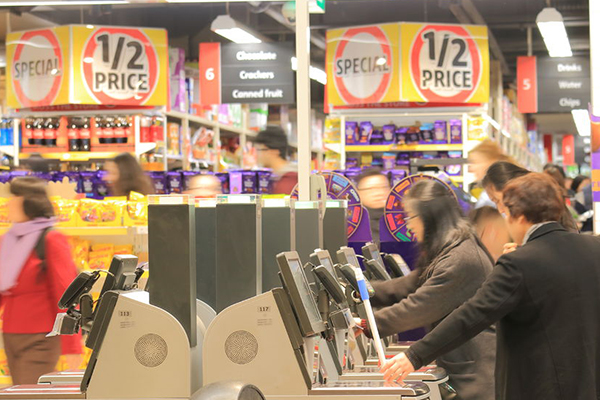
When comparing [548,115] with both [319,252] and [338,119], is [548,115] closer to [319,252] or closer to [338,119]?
[338,119]

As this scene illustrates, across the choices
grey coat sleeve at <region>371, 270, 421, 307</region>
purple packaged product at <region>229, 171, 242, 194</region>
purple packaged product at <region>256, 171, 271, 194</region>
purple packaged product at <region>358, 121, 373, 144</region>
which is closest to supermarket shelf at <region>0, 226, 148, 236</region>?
purple packaged product at <region>229, 171, 242, 194</region>

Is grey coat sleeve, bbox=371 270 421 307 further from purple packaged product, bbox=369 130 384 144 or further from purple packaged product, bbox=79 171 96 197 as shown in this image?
purple packaged product, bbox=369 130 384 144

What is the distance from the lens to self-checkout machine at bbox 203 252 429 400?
2.81m

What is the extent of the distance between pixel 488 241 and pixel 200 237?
2.14 meters

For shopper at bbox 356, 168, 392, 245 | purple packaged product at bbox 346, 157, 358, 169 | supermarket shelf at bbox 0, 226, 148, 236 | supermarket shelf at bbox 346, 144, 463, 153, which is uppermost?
supermarket shelf at bbox 346, 144, 463, 153

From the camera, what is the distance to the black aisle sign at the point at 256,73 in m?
11.4

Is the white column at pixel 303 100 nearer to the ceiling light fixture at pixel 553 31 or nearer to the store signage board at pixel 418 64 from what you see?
the store signage board at pixel 418 64

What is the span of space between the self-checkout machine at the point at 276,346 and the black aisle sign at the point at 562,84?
10830mm

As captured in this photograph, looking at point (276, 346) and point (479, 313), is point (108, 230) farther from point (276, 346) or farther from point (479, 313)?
point (479, 313)

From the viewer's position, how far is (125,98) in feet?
33.8

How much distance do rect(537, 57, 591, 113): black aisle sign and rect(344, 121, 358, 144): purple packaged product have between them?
3.63 metres

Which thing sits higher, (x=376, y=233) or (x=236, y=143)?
(x=236, y=143)

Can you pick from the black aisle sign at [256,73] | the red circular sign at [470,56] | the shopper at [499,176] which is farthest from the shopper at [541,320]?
the black aisle sign at [256,73]

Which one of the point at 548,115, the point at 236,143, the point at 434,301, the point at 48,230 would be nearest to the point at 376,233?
the point at 48,230
